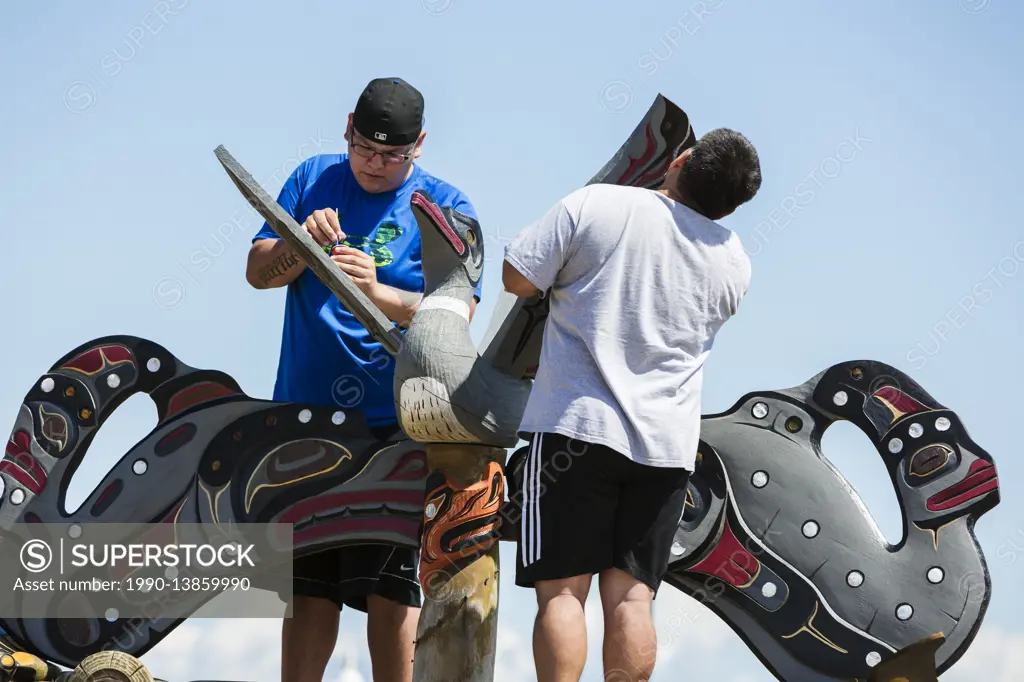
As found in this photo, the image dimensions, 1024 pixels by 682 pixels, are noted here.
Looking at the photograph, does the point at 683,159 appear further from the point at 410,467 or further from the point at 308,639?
the point at 308,639

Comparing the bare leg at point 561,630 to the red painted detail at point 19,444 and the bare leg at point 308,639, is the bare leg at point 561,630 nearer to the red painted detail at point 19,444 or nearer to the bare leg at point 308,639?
the bare leg at point 308,639

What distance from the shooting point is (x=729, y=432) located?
3.79 m

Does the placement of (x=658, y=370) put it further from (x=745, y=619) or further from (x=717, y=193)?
(x=745, y=619)

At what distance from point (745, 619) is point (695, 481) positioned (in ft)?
1.36

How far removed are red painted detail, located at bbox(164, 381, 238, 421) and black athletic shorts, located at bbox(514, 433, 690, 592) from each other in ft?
5.11

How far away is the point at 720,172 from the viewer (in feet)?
9.41

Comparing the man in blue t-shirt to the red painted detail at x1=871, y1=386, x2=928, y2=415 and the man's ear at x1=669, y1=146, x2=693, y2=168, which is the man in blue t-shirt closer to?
the man's ear at x1=669, y1=146, x2=693, y2=168

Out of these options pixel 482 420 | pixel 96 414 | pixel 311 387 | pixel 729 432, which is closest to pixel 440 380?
pixel 482 420

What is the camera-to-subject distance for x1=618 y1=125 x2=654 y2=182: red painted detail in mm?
3695

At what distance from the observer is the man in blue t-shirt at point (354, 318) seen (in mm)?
3742

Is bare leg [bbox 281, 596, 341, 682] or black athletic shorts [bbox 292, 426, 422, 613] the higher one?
black athletic shorts [bbox 292, 426, 422, 613]

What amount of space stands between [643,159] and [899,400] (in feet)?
3.36

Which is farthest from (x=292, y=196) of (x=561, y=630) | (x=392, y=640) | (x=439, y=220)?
(x=561, y=630)

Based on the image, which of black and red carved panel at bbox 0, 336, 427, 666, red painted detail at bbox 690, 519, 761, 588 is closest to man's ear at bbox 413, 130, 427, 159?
black and red carved panel at bbox 0, 336, 427, 666
